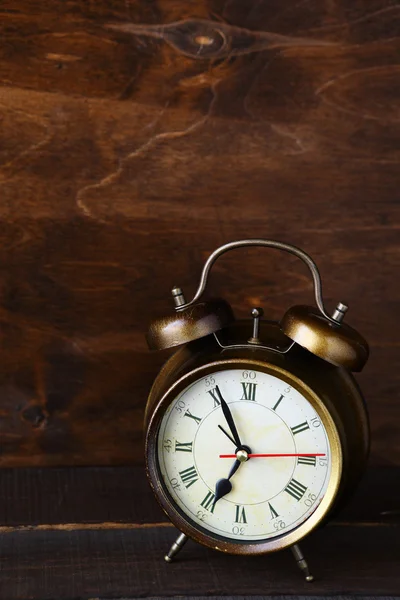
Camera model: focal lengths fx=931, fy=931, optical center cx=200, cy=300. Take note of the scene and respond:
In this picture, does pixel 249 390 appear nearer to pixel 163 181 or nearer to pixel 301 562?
pixel 301 562

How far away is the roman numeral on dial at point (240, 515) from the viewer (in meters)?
1.46

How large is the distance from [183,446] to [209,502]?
0.10 meters

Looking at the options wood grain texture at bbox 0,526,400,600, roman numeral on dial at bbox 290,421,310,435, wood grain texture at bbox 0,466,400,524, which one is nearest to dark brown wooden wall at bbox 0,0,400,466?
wood grain texture at bbox 0,466,400,524

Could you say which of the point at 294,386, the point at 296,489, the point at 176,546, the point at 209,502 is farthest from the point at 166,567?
the point at 294,386

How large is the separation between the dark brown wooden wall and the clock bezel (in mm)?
390

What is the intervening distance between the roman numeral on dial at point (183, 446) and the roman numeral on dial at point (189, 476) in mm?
30

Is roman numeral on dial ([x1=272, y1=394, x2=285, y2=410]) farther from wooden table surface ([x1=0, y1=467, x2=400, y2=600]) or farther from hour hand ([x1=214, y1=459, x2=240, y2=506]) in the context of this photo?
wooden table surface ([x1=0, y1=467, x2=400, y2=600])

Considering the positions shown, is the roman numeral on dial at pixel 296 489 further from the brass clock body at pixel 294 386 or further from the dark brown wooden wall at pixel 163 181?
the dark brown wooden wall at pixel 163 181

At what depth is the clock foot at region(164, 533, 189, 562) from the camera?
151 centimetres

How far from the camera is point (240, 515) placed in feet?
4.78

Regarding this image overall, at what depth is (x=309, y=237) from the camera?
1785 millimetres

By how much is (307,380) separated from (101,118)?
650 mm

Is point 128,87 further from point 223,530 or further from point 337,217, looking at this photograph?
point 223,530

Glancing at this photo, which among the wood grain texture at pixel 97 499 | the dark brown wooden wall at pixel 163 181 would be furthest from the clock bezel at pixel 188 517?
the dark brown wooden wall at pixel 163 181
